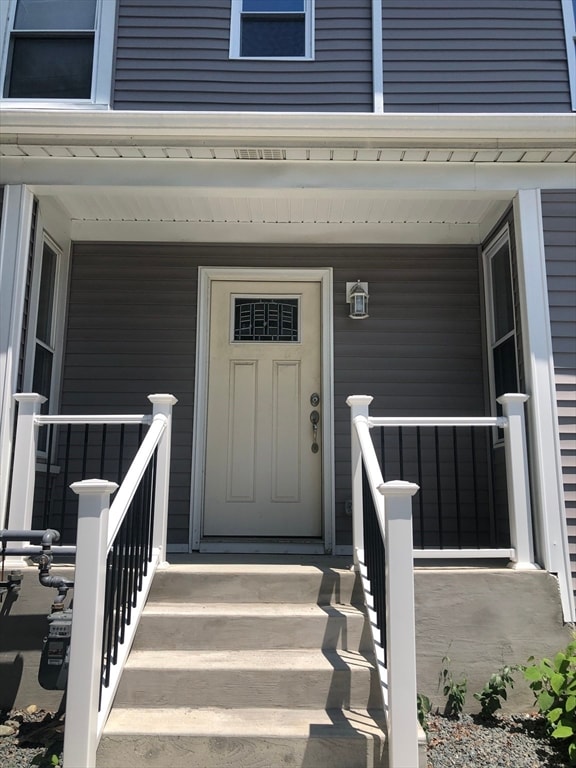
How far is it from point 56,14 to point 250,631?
4391 millimetres

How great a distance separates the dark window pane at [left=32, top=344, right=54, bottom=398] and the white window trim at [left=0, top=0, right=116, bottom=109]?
1.67m

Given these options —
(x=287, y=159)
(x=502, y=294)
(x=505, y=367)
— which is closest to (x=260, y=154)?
(x=287, y=159)

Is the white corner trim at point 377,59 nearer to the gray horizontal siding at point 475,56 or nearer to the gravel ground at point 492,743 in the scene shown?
the gray horizontal siding at point 475,56

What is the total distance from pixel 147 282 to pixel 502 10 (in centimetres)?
320

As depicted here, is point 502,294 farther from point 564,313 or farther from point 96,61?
point 96,61

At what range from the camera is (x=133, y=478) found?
2.77 m

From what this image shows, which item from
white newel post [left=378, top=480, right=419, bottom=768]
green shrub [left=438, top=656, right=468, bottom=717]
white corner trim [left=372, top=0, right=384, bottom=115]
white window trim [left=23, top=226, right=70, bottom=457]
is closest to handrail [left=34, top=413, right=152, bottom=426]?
white window trim [left=23, top=226, right=70, bottom=457]

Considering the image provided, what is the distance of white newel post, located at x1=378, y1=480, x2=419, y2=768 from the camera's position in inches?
89.1

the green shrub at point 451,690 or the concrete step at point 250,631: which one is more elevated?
the concrete step at point 250,631

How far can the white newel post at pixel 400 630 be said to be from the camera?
226 centimetres

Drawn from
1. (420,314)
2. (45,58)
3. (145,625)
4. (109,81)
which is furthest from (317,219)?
(145,625)

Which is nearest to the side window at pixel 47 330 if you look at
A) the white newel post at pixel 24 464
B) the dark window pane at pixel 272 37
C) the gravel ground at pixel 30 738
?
the white newel post at pixel 24 464

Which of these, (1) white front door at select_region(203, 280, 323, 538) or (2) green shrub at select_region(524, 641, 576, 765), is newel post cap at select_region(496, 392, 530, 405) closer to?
(2) green shrub at select_region(524, 641, 576, 765)

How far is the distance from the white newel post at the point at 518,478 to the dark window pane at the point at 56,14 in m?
3.91
